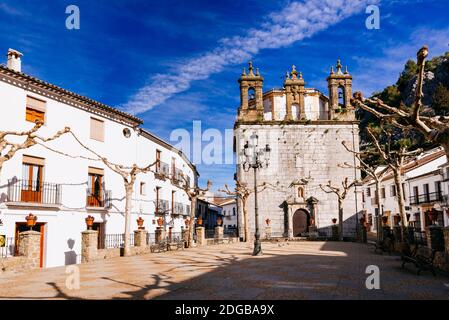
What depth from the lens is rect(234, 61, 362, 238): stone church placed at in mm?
30781

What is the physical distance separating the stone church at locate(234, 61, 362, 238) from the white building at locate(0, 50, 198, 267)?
1081 centimetres

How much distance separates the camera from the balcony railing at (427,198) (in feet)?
102

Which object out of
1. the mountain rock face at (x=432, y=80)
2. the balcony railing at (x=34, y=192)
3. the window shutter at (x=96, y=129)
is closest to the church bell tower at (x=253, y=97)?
the window shutter at (x=96, y=129)

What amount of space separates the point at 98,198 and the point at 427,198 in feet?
94.4

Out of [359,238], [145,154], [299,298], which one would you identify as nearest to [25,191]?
[145,154]

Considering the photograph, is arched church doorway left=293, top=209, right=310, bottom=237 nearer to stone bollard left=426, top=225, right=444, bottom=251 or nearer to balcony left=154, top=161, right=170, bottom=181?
balcony left=154, top=161, right=170, bottom=181

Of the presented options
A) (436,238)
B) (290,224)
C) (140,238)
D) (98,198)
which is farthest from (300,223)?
(436,238)

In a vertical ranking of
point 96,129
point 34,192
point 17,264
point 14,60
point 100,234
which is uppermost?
point 14,60

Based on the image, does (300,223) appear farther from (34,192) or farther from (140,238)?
(34,192)

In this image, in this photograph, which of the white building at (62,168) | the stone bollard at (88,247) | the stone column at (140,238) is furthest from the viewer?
the stone column at (140,238)

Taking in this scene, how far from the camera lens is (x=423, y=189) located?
33.9 m

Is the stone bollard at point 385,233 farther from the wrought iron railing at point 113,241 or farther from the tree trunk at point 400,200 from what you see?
the wrought iron railing at point 113,241

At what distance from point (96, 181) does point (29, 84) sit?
6.67 meters

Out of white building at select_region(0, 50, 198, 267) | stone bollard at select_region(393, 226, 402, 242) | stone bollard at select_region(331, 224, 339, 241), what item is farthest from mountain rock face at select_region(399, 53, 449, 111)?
white building at select_region(0, 50, 198, 267)
